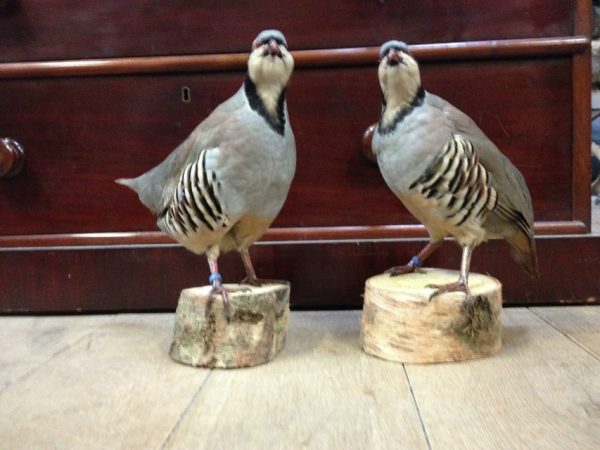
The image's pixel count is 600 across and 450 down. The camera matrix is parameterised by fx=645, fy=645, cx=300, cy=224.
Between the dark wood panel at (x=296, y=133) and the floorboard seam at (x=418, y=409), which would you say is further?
the dark wood panel at (x=296, y=133)

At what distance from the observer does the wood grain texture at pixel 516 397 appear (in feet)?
2.40

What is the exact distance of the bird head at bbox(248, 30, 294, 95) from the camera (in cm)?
103

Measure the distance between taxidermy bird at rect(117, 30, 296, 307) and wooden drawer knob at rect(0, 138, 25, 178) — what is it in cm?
50

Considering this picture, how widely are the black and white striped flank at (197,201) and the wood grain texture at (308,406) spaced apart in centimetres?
25

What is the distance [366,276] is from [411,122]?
1.51 feet

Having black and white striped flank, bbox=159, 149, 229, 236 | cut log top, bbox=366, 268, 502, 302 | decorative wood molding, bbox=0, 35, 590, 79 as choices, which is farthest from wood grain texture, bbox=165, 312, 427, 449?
decorative wood molding, bbox=0, 35, 590, 79

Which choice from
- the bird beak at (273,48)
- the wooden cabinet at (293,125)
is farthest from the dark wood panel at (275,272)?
the bird beak at (273,48)

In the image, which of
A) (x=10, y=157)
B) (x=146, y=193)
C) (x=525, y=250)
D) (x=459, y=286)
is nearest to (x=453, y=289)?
(x=459, y=286)

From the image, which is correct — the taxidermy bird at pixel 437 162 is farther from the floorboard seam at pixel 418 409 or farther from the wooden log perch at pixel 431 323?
the floorboard seam at pixel 418 409

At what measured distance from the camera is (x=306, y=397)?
35.0 inches

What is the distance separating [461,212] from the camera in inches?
42.9

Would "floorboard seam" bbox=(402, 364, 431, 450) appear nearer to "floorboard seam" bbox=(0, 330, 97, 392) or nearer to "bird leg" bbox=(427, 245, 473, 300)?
"bird leg" bbox=(427, 245, 473, 300)

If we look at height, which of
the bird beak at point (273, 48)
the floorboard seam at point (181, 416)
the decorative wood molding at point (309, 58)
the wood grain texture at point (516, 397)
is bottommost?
the wood grain texture at point (516, 397)

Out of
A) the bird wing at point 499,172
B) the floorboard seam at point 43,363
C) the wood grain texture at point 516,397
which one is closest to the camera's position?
the wood grain texture at point 516,397
